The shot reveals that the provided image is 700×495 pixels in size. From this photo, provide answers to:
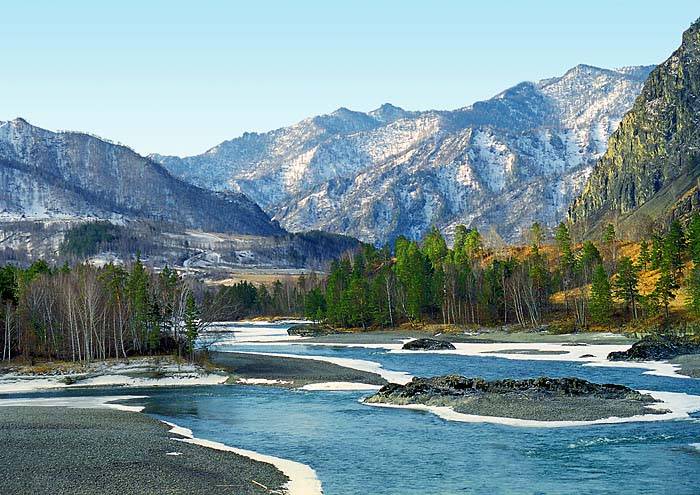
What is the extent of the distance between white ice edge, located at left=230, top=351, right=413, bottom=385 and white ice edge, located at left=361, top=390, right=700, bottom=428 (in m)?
17.1

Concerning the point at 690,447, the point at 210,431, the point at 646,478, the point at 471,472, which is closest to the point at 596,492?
the point at 646,478

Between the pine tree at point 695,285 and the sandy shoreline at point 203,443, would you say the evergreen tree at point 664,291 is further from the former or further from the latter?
the sandy shoreline at point 203,443

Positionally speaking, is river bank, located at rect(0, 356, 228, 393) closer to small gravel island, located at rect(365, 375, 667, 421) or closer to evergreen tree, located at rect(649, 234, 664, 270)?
small gravel island, located at rect(365, 375, 667, 421)

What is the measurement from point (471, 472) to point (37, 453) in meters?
24.8

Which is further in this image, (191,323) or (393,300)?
(393,300)

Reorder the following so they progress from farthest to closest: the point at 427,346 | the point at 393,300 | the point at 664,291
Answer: the point at 393,300 → the point at 664,291 → the point at 427,346

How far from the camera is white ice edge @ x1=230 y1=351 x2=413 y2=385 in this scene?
280 feet

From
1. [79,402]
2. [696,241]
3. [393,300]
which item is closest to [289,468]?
[79,402]

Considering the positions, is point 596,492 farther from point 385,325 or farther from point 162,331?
point 385,325

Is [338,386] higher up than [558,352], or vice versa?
[338,386]

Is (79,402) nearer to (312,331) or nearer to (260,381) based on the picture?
(260,381)

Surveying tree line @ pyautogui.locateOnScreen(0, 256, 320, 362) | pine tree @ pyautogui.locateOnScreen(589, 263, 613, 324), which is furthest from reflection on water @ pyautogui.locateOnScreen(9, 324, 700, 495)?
pine tree @ pyautogui.locateOnScreen(589, 263, 613, 324)

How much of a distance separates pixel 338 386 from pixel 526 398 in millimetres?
23054

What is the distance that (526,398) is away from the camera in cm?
6378
